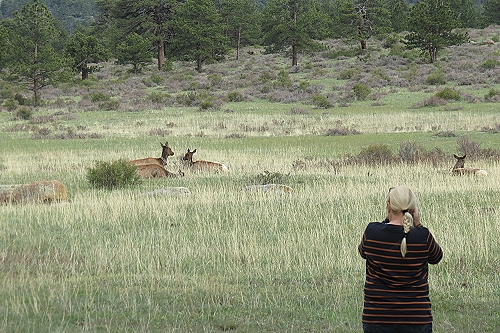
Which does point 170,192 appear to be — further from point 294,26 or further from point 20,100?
point 294,26

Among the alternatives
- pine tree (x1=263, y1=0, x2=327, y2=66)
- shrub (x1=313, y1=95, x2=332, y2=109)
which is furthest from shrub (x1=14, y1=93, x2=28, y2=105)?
pine tree (x1=263, y1=0, x2=327, y2=66)

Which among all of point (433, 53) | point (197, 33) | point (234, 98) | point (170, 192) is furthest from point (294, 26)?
point (170, 192)

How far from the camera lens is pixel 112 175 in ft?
54.5

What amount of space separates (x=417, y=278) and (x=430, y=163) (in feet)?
51.0

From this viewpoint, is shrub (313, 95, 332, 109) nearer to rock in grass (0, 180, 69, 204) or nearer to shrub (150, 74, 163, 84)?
shrub (150, 74, 163, 84)

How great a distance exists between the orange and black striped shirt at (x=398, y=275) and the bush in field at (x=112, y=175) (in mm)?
12190

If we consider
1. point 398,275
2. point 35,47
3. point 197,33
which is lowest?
point 398,275

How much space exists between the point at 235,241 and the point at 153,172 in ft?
28.3

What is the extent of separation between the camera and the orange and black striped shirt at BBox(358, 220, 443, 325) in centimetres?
483

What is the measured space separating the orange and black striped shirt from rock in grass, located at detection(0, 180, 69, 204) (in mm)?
10476

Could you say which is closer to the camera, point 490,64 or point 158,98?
point 158,98

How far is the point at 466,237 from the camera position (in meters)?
10.4

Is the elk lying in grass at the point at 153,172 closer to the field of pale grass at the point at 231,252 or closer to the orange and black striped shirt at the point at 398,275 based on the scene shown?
the field of pale grass at the point at 231,252

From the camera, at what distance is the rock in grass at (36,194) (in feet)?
46.5
